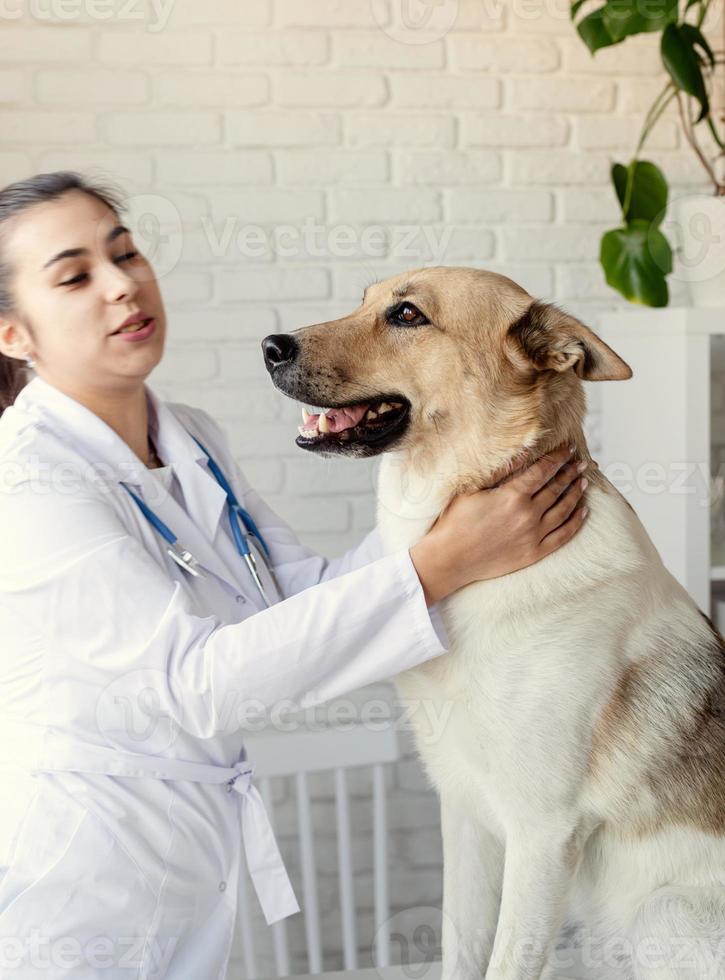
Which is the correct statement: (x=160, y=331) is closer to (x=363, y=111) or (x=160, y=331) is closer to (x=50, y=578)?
(x=50, y=578)

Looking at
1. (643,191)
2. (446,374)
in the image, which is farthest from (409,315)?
(643,191)

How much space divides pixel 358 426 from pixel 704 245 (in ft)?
3.86

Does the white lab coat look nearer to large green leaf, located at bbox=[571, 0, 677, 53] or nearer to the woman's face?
the woman's face

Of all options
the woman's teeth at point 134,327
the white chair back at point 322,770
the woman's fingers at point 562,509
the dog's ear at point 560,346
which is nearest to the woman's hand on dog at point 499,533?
the woman's fingers at point 562,509

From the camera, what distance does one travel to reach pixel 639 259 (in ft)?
7.17

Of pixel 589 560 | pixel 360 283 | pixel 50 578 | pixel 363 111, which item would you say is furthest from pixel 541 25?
pixel 50 578

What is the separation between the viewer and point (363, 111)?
246 cm

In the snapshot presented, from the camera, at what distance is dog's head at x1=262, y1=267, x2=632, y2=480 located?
53.1 inches

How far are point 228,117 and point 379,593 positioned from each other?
1.59 meters

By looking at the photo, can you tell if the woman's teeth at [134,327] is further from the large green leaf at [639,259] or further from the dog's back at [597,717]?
the large green leaf at [639,259]

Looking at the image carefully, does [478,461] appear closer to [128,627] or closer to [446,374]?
[446,374]

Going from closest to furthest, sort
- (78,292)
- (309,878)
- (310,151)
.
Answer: (78,292)
(309,878)
(310,151)

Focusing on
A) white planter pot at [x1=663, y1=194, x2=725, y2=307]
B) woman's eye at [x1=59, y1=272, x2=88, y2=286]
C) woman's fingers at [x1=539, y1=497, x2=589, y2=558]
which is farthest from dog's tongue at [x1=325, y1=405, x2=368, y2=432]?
white planter pot at [x1=663, y1=194, x2=725, y2=307]

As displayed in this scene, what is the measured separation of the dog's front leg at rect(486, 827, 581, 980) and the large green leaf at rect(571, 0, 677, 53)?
5.37ft
